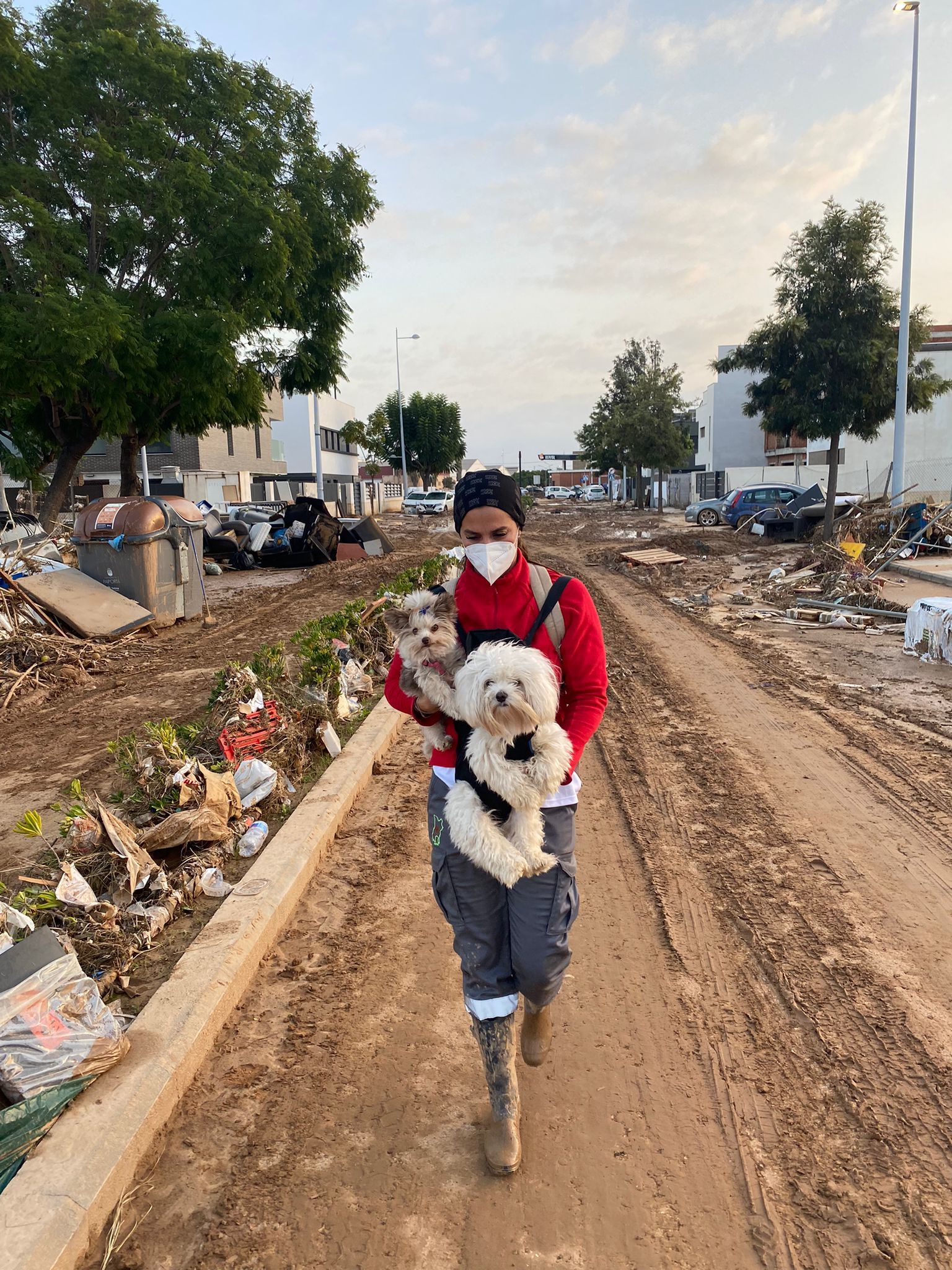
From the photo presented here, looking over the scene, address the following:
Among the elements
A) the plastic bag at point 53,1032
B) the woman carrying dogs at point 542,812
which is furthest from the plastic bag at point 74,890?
the woman carrying dogs at point 542,812

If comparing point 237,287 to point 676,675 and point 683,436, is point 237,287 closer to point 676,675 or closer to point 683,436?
point 676,675

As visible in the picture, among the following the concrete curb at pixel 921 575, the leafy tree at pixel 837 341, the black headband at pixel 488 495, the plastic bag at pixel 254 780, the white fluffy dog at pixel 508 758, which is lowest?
the plastic bag at pixel 254 780

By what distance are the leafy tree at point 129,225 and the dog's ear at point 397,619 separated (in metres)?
13.8

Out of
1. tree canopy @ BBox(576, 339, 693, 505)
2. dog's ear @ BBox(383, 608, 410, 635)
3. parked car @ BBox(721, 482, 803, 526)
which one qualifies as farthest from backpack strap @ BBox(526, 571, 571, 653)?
tree canopy @ BBox(576, 339, 693, 505)

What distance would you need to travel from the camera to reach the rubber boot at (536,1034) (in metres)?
2.59

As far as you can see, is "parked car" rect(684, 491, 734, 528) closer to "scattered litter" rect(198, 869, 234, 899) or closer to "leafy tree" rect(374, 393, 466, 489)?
"scattered litter" rect(198, 869, 234, 899)

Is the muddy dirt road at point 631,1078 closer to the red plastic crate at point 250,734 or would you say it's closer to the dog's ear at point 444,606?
the red plastic crate at point 250,734

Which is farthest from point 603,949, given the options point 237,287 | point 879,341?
point 879,341

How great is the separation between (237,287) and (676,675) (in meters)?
13.5

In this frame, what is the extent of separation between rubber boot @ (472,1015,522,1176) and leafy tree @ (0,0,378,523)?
14.5m

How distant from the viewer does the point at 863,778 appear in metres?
5.47

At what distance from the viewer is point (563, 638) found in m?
2.39

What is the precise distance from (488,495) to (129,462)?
19.3 meters

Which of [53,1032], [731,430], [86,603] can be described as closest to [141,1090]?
[53,1032]
